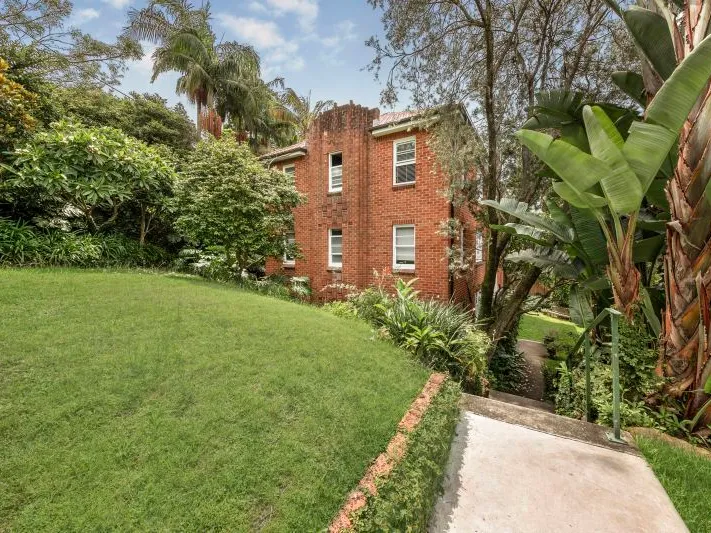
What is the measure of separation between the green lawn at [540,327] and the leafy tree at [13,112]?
59.4 feet

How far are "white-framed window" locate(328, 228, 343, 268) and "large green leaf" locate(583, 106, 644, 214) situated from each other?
994 centimetres

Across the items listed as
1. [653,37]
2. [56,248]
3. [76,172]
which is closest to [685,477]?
[653,37]

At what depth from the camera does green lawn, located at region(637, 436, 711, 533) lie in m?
2.54

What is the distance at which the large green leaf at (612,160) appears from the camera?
118 inches

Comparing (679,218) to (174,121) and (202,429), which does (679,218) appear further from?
(174,121)

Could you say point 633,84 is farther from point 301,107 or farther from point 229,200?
point 301,107

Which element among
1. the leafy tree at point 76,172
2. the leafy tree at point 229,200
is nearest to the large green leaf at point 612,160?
the leafy tree at point 229,200

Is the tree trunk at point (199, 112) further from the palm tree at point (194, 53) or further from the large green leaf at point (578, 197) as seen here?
Result: the large green leaf at point (578, 197)

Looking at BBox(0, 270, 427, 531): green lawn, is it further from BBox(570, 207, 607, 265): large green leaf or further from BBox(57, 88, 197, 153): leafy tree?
BBox(57, 88, 197, 153): leafy tree

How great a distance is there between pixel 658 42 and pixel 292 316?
6651 millimetres

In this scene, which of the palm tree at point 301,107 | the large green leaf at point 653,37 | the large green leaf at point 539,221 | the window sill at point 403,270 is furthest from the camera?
the palm tree at point 301,107

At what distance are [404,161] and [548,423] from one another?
30.5 feet

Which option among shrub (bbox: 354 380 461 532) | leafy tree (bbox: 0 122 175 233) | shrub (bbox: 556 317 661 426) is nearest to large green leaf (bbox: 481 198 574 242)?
shrub (bbox: 556 317 661 426)

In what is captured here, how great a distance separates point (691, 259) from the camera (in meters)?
3.52
